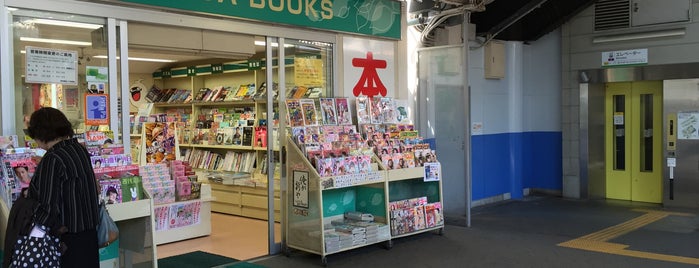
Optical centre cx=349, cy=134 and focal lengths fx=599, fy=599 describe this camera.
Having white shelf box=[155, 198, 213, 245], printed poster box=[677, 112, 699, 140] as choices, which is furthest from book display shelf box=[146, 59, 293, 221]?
printed poster box=[677, 112, 699, 140]

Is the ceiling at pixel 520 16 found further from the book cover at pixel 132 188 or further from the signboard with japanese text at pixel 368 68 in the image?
the book cover at pixel 132 188

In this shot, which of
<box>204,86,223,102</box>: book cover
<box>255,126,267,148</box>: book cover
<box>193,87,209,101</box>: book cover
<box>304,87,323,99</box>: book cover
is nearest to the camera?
<box>304,87,323,99</box>: book cover

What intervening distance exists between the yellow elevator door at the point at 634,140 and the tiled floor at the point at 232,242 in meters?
5.51

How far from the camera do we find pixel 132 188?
4113mm

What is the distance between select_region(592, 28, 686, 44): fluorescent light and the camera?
836 cm

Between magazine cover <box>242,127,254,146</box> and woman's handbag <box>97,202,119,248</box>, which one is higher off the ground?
magazine cover <box>242,127,254,146</box>

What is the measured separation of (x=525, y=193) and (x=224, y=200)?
4868 millimetres

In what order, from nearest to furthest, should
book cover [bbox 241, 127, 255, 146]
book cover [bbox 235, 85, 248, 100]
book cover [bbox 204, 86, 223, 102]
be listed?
1. book cover [bbox 241, 127, 255, 146]
2. book cover [bbox 235, 85, 248, 100]
3. book cover [bbox 204, 86, 223, 102]

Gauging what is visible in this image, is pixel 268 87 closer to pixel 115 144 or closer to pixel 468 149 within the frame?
pixel 115 144

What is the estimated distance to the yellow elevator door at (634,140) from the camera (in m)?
8.88

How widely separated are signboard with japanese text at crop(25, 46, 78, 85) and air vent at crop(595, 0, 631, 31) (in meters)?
7.46

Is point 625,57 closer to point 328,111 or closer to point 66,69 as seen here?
point 328,111

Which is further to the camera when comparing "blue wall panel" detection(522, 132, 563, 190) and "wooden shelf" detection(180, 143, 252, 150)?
"blue wall panel" detection(522, 132, 563, 190)

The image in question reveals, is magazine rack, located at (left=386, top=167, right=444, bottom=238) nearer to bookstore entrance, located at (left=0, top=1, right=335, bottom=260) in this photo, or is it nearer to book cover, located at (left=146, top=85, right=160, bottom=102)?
bookstore entrance, located at (left=0, top=1, right=335, bottom=260)
